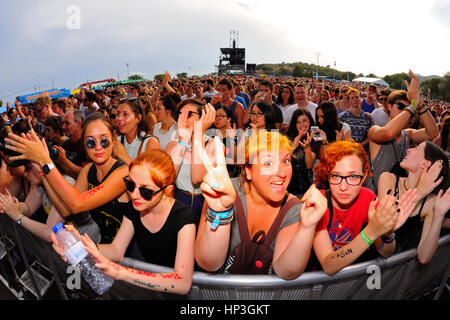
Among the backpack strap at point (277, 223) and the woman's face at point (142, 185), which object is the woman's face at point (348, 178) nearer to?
the backpack strap at point (277, 223)

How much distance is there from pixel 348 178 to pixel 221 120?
3.41 metres

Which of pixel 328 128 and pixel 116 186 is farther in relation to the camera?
pixel 328 128

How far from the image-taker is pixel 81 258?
1657 millimetres

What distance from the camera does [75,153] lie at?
3.62m

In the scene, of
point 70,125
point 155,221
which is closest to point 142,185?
point 155,221

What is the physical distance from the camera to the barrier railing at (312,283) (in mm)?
1644

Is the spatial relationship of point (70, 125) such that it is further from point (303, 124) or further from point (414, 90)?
point (414, 90)

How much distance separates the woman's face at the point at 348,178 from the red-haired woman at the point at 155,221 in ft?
3.31

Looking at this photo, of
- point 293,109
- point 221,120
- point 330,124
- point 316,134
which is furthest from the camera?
point 293,109

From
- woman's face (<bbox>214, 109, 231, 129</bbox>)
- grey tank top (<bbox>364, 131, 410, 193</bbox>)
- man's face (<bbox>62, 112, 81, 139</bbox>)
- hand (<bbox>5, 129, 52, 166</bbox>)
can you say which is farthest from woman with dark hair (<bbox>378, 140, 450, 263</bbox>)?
man's face (<bbox>62, 112, 81, 139</bbox>)
